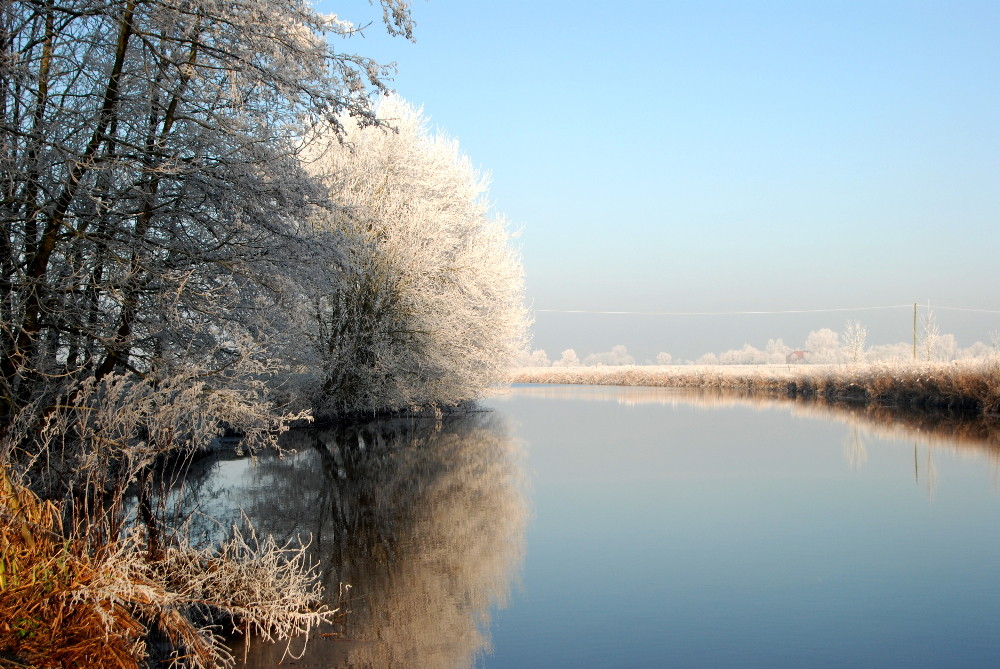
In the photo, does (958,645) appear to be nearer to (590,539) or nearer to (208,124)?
(590,539)

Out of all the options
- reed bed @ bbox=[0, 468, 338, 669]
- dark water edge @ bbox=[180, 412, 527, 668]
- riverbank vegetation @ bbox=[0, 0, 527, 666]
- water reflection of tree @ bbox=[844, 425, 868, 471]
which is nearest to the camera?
reed bed @ bbox=[0, 468, 338, 669]

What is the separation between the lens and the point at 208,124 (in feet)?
25.9

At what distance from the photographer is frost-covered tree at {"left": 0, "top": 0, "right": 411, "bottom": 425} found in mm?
6477

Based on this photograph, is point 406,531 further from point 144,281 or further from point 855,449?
point 855,449

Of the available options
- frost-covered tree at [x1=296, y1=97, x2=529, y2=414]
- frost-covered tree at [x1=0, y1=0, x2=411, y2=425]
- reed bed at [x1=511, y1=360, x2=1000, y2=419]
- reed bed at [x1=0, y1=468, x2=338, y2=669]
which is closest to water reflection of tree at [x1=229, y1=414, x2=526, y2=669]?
reed bed at [x1=0, y1=468, x2=338, y2=669]

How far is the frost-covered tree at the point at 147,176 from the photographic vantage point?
21.2ft

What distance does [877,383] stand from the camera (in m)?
30.8

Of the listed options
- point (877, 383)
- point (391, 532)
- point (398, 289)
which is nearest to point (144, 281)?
point (391, 532)

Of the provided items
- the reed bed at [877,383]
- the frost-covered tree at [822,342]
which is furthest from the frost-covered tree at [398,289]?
the frost-covered tree at [822,342]

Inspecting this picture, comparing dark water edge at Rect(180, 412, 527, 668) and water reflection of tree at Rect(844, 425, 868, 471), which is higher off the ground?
water reflection of tree at Rect(844, 425, 868, 471)

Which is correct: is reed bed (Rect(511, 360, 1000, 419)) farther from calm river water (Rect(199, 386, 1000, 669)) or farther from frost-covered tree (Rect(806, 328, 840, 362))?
frost-covered tree (Rect(806, 328, 840, 362))

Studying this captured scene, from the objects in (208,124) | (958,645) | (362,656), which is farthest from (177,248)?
(958,645)

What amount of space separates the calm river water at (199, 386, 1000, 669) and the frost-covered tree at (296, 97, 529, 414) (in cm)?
484

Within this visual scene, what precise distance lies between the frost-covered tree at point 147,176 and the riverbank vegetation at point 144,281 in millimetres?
29
